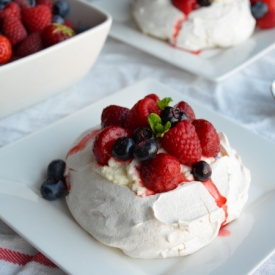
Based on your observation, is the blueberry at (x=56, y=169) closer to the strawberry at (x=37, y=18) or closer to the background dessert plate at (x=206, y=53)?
the strawberry at (x=37, y=18)

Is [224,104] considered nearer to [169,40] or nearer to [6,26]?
[169,40]

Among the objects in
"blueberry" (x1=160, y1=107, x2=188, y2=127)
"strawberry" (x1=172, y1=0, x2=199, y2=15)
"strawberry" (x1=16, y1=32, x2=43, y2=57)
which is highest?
"blueberry" (x1=160, y1=107, x2=188, y2=127)

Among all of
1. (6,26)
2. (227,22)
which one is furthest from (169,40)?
(6,26)

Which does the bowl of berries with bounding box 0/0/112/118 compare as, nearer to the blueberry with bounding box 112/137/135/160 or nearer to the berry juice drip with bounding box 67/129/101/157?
the berry juice drip with bounding box 67/129/101/157

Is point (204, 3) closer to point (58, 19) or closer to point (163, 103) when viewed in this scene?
point (58, 19)

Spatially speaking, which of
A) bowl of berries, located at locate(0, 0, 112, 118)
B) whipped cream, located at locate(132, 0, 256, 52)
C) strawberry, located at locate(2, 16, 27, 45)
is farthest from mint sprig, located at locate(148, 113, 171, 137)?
whipped cream, located at locate(132, 0, 256, 52)

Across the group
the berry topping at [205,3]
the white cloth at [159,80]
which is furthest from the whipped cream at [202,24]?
the white cloth at [159,80]

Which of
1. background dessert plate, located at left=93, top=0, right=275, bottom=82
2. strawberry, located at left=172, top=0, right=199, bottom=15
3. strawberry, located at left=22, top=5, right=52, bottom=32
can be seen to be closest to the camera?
strawberry, located at left=22, top=5, right=52, bottom=32
